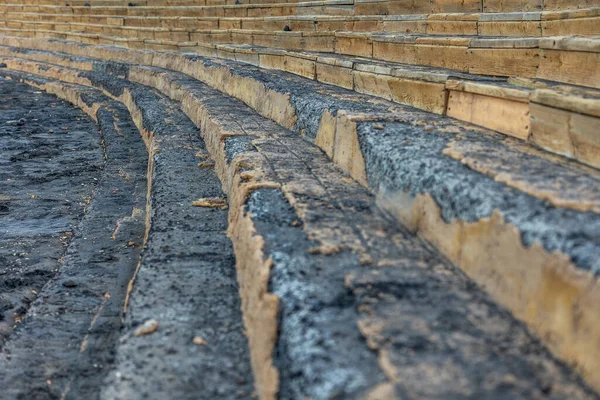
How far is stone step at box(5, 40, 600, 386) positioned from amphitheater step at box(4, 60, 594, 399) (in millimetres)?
76

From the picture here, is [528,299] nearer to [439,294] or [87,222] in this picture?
[439,294]

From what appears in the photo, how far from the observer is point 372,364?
161cm

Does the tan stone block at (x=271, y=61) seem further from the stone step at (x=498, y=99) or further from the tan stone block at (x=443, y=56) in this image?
the tan stone block at (x=443, y=56)

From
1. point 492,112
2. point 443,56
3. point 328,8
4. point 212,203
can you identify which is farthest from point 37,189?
point 328,8

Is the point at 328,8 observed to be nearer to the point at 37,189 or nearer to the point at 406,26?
the point at 406,26

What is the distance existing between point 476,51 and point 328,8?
13.9 ft

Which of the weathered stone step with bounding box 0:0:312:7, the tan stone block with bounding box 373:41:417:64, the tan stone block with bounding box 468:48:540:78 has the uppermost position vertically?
the weathered stone step with bounding box 0:0:312:7

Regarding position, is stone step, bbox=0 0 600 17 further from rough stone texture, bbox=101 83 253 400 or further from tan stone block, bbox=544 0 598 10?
rough stone texture, bbox=101 83 253 400

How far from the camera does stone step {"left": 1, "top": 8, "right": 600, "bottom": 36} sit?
13.9ft

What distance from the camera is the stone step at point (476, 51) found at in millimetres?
3271

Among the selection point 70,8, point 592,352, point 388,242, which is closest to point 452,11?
point 388,242

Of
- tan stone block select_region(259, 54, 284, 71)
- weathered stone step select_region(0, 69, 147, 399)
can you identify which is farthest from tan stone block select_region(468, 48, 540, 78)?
tan stone block select_region(259, 54, 284, 71)

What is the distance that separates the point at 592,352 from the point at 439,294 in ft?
1.76

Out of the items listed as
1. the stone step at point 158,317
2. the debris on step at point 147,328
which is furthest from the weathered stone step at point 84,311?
the debris on step at point 147,328
